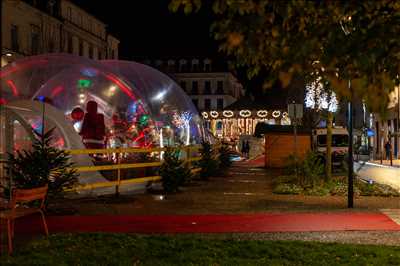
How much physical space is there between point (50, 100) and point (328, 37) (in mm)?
15669

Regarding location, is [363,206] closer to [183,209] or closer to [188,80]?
[183,209]

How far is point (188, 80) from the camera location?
106 m

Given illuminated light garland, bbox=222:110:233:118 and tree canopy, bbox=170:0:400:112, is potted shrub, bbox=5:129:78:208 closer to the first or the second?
tree canopy, bbox=170:0:400:112

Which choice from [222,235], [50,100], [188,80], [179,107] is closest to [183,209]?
[222,235]

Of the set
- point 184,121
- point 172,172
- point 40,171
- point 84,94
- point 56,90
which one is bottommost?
point 172,172

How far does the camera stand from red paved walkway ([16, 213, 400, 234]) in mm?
10791

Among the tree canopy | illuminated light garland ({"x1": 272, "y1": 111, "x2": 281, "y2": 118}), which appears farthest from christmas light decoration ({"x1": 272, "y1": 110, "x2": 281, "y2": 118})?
the tree canopy

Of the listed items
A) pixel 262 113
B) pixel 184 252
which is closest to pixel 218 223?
pixel 184 252

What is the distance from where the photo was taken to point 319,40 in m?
6.04

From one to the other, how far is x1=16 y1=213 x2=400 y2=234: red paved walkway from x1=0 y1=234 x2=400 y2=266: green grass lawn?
3.61ft

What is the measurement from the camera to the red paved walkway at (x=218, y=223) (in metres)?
10.8

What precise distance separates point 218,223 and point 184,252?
296 cm

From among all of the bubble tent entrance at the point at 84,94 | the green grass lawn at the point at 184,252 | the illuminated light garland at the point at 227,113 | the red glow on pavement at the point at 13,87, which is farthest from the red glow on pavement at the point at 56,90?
the illuminated light garland at the point at 227,113

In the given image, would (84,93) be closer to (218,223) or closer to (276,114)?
(218,223)
